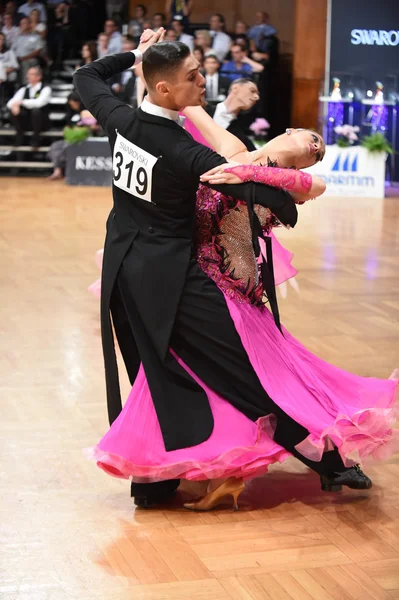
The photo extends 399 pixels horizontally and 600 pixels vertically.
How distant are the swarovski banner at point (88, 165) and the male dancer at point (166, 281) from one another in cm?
876

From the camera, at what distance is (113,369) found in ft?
10.2

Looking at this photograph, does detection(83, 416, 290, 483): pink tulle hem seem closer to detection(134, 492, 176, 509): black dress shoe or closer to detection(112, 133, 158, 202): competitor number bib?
detection(134, 492, 176, 509): black dress shoe

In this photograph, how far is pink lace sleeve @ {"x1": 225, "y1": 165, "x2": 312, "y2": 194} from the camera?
273 centimetres

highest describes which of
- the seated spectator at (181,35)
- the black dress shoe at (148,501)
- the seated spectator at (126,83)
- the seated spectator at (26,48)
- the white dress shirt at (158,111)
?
the white dress shirt at (158,111)

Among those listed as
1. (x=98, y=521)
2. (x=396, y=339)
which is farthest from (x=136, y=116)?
(x=396, y=339)

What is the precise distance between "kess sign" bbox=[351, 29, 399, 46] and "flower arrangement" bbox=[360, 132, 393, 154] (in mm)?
1962

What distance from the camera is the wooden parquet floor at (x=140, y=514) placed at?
8.58ft

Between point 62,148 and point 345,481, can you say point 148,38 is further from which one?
point 62,148

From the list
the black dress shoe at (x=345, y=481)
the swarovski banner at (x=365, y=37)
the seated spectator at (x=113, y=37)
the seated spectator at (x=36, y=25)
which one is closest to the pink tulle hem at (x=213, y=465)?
the black dress shoe at (x=345, y=481)

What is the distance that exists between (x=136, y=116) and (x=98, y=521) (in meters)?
1.23

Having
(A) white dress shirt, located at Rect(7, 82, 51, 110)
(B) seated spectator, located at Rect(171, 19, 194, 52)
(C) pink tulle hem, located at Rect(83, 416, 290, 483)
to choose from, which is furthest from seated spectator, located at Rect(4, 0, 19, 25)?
(C) pink tulle hem, located at Rect(83, 416, 290, 483)

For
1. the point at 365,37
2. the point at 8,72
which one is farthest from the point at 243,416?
the point at 8,72

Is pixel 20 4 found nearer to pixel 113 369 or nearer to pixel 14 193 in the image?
pixel 14 193

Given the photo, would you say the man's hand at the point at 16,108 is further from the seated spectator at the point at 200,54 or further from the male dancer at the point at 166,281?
the male dancer at the point at 166,281
